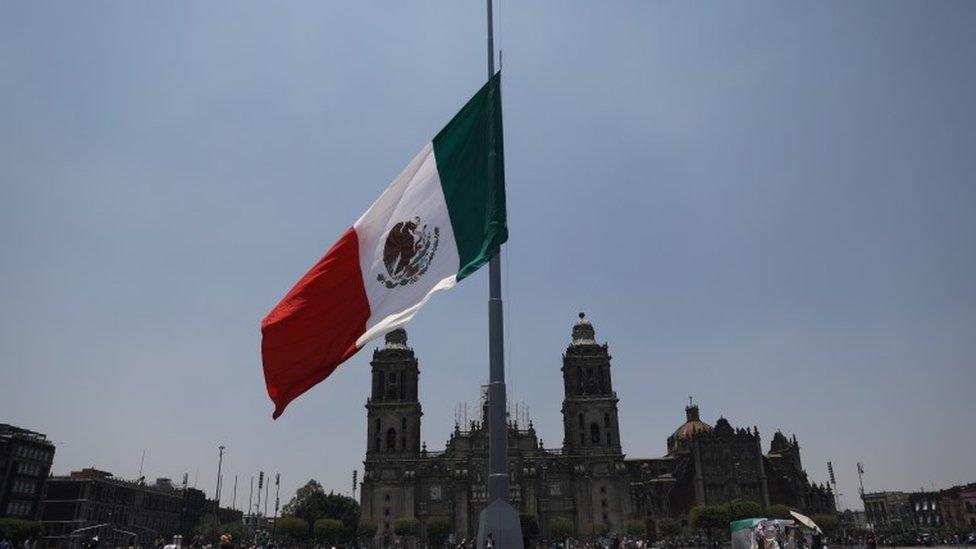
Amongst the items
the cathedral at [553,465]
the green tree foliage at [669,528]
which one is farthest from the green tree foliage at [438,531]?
the green tree foliage at [669,528]

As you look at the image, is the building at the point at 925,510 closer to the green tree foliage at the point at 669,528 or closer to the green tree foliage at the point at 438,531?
the green tree foliage at the point at 669,528

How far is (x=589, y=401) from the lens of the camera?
92.4m

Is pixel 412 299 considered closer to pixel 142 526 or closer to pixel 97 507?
pixel 97 507

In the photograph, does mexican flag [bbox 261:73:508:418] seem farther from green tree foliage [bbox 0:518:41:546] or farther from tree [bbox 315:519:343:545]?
tree [bbox 315:519:343:545]

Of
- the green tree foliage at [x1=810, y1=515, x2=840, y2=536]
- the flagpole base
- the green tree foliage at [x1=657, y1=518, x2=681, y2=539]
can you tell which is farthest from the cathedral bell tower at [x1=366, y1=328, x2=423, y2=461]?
the flagpole base

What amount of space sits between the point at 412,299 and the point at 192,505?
12738 cm

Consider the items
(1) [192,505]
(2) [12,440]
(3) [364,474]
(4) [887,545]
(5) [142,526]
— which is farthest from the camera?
(1) [192,505]

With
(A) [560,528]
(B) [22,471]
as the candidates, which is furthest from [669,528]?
(B) [22,471]

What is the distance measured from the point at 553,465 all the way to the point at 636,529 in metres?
14.3

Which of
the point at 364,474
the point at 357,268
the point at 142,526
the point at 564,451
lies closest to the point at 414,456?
the point at 364,474

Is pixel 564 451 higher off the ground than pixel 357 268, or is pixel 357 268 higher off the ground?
pixel 564 451

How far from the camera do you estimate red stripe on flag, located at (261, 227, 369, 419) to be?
12.3 m

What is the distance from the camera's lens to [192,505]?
403 feet

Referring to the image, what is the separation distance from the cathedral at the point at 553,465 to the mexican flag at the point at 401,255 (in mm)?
78896
